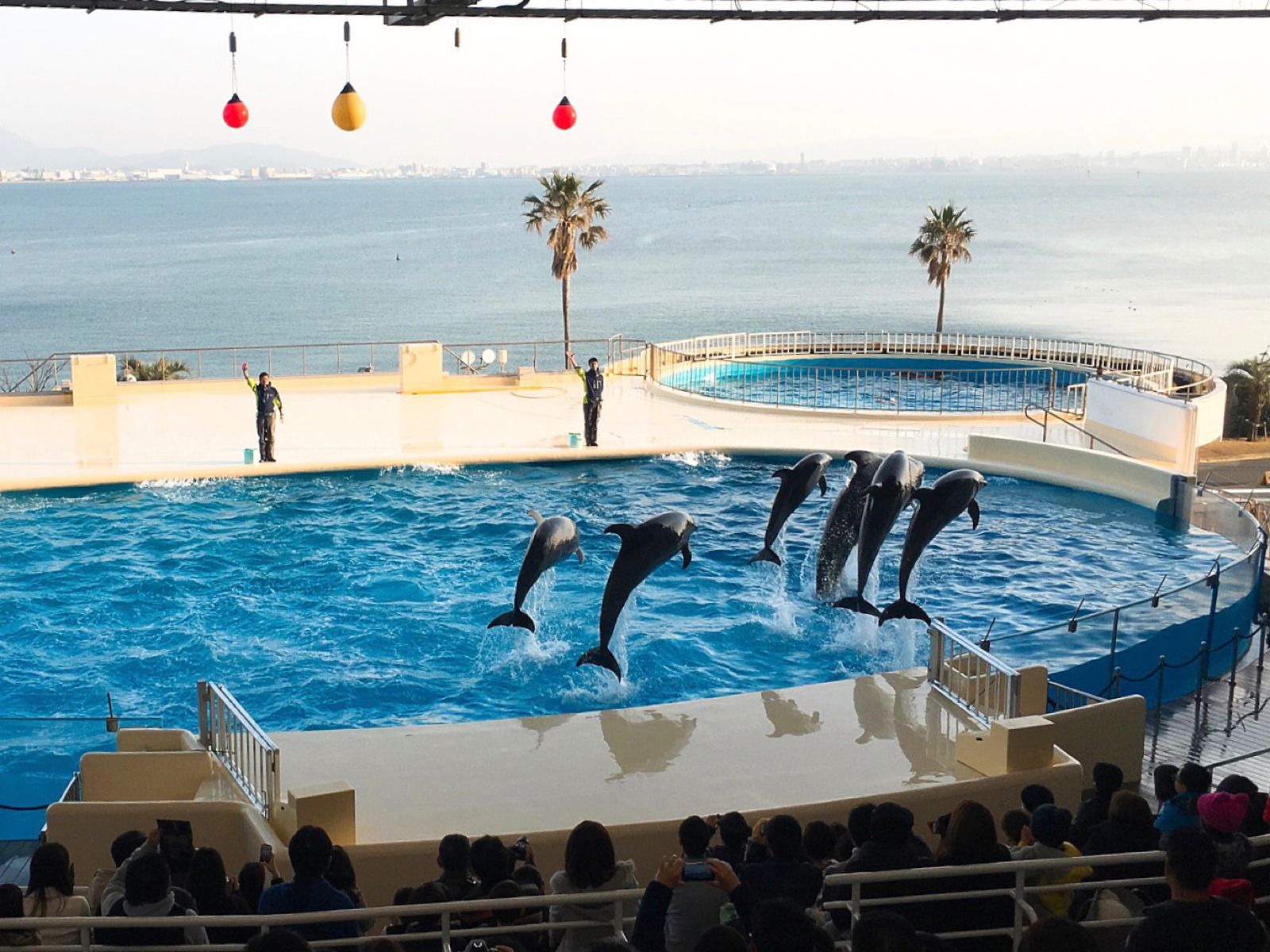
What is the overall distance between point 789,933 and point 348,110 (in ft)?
34.5

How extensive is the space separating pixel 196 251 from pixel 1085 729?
6008 inches

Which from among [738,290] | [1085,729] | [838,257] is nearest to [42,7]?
[1085,729]

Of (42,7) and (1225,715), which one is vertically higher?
(42,7)

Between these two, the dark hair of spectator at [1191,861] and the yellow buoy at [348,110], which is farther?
the yellow buoy at [348,110]

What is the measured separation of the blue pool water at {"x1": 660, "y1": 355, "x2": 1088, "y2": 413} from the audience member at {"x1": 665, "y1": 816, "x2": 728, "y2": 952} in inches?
1070

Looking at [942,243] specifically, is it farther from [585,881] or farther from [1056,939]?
[1056,939]

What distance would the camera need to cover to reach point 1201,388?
27734mm

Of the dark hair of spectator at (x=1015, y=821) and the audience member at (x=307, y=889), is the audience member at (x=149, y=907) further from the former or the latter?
the dark hair of spectator at (x=1015, y=821)

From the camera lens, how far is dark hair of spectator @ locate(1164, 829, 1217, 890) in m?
4.14

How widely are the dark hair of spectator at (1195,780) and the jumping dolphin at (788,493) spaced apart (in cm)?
720

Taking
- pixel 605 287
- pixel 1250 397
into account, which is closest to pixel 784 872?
pixel 1250 397

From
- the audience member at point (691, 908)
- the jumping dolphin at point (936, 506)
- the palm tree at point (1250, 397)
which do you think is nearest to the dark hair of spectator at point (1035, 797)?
the audience member at point (691, 908)

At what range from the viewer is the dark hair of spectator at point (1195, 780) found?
5.89m

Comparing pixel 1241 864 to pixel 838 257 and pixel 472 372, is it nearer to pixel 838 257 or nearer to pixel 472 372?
pixel 472 372
